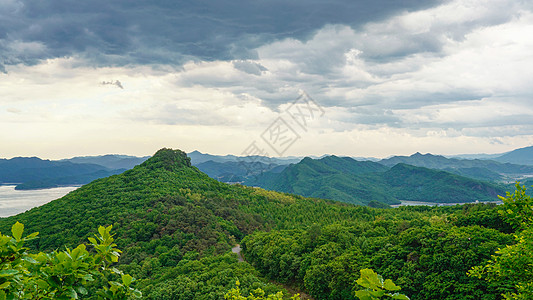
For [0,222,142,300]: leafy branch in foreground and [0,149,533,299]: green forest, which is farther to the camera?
[0,149,533,299]: green forest

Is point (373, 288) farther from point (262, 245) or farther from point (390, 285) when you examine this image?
point (262, 245)

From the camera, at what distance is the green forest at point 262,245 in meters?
10.6

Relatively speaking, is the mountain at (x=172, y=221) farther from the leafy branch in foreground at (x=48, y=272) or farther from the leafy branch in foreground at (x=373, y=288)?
the leafy branch in foreground at (x=373, y=288)

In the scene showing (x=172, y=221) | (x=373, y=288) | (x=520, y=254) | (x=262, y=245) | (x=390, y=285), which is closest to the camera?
(x=390, y=285)

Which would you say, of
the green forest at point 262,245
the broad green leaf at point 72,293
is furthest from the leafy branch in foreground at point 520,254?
the broad green leaf at point 72,293

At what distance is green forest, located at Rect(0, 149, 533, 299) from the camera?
10.6 m

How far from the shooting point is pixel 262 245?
156 ft

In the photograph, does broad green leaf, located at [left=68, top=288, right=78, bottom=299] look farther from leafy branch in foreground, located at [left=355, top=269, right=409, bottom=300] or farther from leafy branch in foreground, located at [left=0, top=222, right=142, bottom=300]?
leafy branch in foreground, located at [left=355, top=269, right=409, bottom=300]

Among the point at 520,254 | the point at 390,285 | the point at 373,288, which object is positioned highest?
the point at 390,285

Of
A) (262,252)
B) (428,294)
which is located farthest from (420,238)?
(262,252)

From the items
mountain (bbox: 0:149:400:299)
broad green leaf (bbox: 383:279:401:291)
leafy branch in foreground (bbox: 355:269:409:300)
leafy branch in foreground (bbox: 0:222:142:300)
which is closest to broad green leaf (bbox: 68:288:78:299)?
leafy branch in foreground (bbox: 0:222:142:300)

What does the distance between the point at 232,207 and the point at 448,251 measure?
196 ft

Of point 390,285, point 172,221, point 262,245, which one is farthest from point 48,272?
point 172,221

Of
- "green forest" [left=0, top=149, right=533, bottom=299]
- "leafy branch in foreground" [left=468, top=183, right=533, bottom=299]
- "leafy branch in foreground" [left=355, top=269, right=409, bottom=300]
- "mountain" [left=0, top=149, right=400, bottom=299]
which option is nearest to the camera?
"leafy branch in foreground" [left=355, top=269, right=409, bottom=300]
